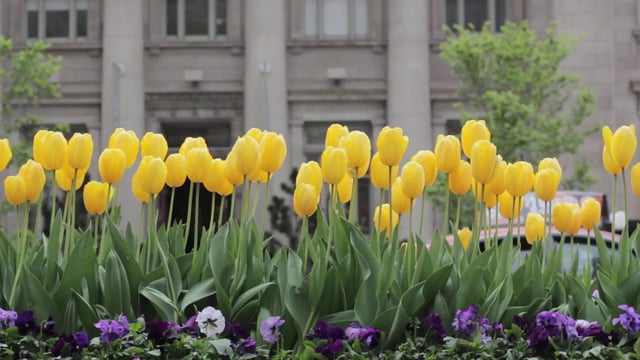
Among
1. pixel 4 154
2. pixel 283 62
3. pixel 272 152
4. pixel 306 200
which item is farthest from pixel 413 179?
pixel 283 62

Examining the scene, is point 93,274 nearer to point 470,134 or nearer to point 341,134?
point 341,134

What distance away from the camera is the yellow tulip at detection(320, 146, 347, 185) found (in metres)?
4.57

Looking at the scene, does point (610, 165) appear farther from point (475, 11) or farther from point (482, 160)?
point (475, 11)

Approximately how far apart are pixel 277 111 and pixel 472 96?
6386 mm

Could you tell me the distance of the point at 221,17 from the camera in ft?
132

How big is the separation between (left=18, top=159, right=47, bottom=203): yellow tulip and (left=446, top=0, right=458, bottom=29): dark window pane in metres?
35.6

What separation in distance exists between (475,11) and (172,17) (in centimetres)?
969

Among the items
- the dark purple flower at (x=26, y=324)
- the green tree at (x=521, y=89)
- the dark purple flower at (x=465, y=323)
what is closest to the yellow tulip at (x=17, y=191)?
the dark purple flower at (x=26, y=324)

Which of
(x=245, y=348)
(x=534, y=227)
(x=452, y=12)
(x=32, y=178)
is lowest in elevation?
(x=245, y=348)

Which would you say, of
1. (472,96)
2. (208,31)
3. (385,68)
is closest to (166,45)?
(208,31)

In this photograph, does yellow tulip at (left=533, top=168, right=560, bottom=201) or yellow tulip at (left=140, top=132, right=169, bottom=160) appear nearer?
yellow tulip at (left=533, top=168, right=560, bottom=201)

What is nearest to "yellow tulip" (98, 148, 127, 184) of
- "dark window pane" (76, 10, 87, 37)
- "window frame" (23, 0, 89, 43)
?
"window frame" (23, 0, 89, 43)

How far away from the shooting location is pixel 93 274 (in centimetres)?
444

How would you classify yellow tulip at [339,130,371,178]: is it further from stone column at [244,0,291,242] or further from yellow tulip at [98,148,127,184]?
stone column at [244,0,291,242]
